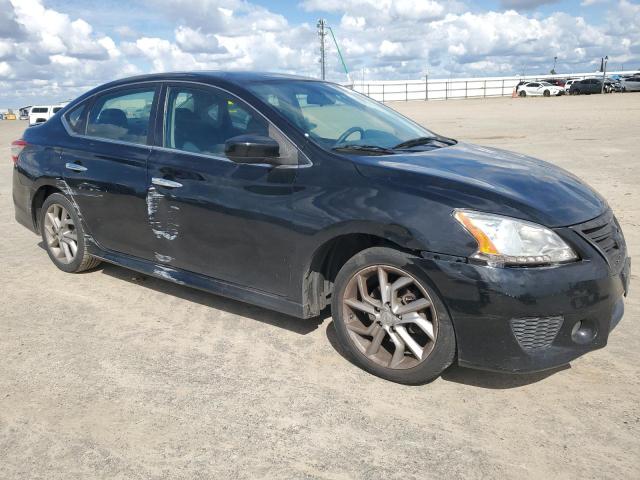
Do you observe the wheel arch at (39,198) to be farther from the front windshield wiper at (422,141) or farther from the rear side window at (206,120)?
the front windshield wiper at (422,141)

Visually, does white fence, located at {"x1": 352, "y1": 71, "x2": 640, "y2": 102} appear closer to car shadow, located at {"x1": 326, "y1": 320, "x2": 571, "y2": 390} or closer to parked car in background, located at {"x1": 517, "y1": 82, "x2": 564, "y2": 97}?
parked car in background, located at {"x1": 517, "y1": 82, "x2": 564, "y2": 97}

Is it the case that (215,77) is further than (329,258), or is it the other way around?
(215,77)

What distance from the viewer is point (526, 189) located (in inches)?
131

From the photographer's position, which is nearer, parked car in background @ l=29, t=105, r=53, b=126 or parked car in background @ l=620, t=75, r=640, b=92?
parked car in background @ l=29, t=105, r=53, b=126

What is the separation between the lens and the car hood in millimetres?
3111

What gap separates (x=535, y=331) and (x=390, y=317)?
778mm

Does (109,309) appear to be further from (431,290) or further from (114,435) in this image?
(431,290)

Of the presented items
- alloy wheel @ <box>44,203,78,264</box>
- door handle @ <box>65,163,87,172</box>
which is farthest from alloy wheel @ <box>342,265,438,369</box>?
alloy wheel @ <box>44,203,78,264</box>

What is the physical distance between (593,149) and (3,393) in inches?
511

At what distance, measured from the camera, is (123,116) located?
15.7ft

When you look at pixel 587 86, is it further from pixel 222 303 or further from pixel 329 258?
pixel 329 258

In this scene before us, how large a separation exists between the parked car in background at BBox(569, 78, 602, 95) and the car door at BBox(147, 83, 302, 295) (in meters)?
55.3

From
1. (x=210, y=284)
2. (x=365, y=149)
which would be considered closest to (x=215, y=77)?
(x=365, y=149)

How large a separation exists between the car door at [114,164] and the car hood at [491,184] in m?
1.83
